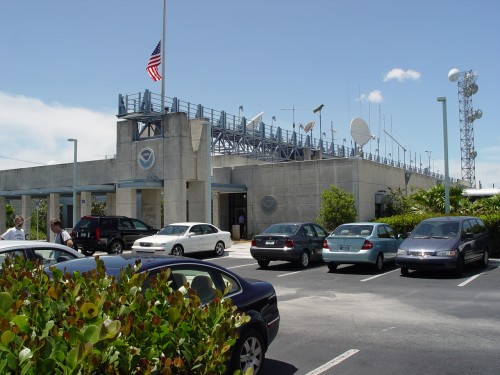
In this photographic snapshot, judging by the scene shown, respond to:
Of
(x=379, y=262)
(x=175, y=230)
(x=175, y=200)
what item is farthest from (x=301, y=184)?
(x=379, y=262)

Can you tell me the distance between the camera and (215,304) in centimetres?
334

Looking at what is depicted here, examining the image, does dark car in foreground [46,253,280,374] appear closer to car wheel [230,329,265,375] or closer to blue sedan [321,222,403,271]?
car wheel [230,329,265,375]

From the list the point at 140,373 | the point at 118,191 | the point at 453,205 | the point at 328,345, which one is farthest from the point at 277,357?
the point at 118,191

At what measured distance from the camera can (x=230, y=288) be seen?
16.8ft

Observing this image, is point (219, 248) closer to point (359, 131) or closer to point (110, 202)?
point (359, 131)

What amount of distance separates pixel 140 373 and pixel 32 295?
60.7 inches

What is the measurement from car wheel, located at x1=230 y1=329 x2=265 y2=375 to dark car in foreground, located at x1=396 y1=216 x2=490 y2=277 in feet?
30.4

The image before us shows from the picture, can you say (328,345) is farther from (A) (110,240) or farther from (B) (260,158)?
(B) (260,158)

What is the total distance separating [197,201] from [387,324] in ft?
69.1

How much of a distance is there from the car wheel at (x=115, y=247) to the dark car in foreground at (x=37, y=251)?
12566 millimetres

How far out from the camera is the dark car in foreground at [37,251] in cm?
769

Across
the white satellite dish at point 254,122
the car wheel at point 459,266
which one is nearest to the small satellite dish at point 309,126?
the white satellite dish at point 254,122

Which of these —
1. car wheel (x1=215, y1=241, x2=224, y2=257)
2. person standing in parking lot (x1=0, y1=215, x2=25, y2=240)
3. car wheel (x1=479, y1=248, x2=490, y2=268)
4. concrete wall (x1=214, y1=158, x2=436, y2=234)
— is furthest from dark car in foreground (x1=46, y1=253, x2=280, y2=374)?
concrete wall (x1=214, y1=158, x2=436, y2=234)

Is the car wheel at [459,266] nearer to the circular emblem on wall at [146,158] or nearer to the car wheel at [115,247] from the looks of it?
the car wheel at [115,247]
